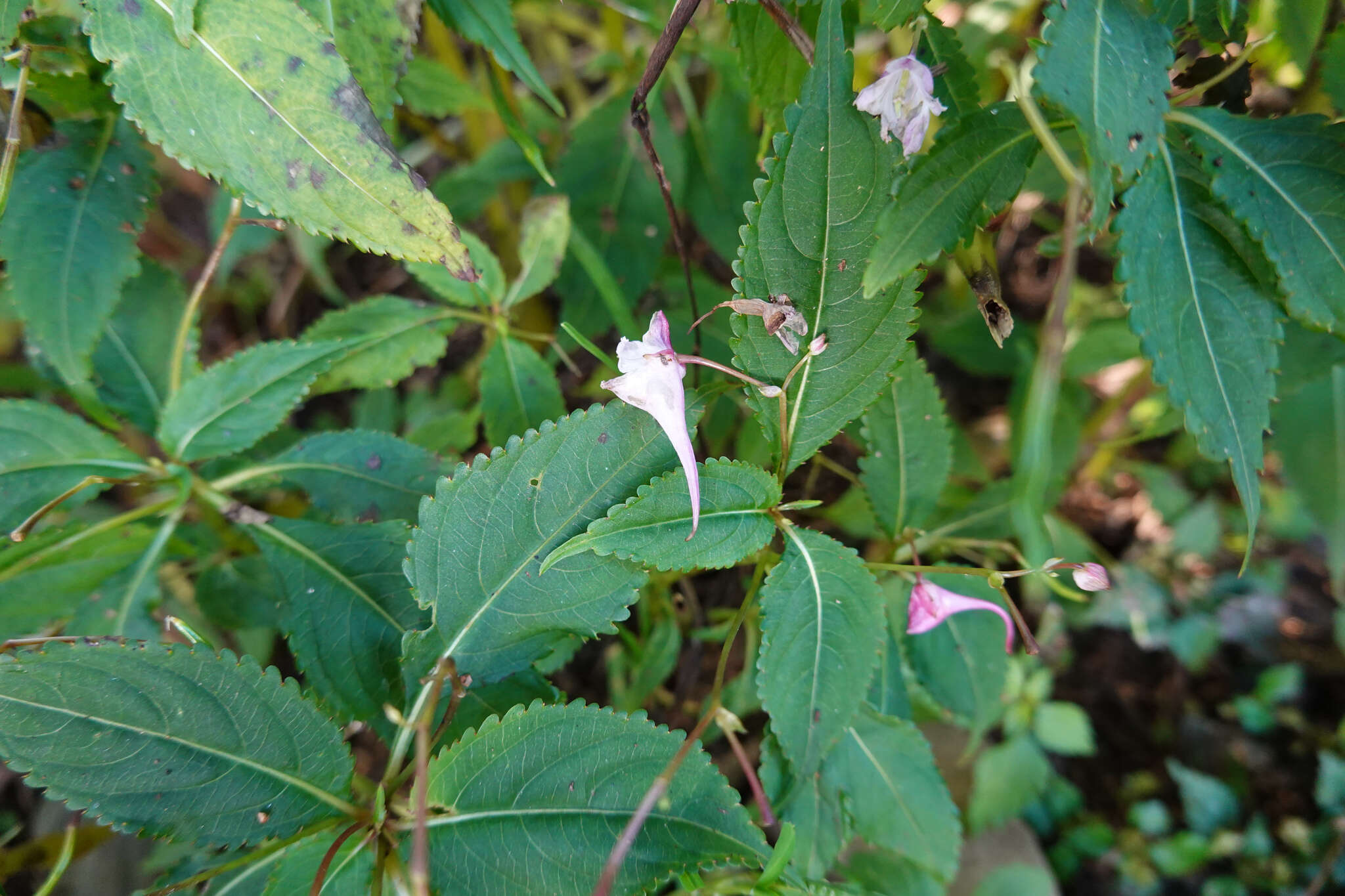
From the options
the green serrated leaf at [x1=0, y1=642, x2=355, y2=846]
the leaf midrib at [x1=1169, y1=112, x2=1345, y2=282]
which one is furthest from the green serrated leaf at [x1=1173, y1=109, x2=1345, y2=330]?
the green serrated leaf at [x1=0, y1=642, x2=355, y2=846]

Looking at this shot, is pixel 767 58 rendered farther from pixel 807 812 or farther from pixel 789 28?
pixel 807 812

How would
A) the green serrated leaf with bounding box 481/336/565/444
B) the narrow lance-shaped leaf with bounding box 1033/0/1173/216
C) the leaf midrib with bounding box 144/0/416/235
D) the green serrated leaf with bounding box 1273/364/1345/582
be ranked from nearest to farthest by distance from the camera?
1. the narrow lance-shaped leaf with bounding box 1033/0/1173/216
2. the leaf midrib with bounding box 144/0/416/235
3. the green serrated leaf with bounding box 481/336/565/444
4. the green serrated leaf with bounding box 1273/364/1345/582

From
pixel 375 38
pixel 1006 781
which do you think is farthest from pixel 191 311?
pixel 1006 781

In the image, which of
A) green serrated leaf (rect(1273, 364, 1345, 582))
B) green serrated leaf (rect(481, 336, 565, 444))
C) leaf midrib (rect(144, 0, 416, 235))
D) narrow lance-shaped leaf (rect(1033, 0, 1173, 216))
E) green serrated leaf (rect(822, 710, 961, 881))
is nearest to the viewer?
narrow lance-shaped leaf (rect(1033, 0, 1173, 216))

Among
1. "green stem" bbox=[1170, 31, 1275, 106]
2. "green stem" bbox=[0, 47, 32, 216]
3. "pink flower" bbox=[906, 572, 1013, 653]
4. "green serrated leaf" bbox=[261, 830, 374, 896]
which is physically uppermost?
"green stem" bbox=[0, 47, 32, 216]

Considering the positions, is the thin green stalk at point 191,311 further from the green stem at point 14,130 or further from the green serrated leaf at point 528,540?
the green serrated leaf at point 528,540

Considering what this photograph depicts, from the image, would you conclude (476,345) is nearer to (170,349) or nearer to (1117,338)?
(170,349)

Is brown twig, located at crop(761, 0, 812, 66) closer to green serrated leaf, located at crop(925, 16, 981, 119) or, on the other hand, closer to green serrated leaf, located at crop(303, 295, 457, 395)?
green serrated leaf, located at crop(925, 16, 981, 119)

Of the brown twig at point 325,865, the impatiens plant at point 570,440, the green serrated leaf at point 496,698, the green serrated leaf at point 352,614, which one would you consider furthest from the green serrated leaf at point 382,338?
the brown twig at point 325,865
